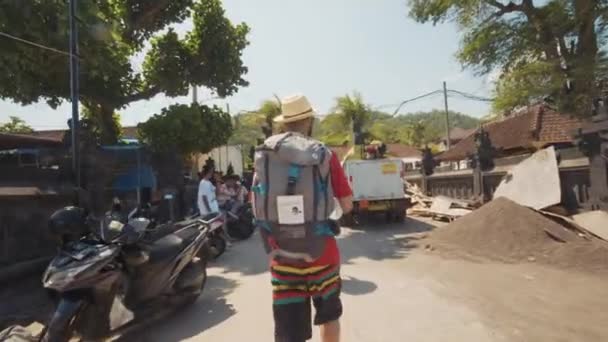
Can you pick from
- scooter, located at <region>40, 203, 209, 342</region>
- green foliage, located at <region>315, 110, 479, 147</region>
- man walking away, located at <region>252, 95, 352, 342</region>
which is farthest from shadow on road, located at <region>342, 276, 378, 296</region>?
green foliage, located at <region>315, 110, 479, 147</region>

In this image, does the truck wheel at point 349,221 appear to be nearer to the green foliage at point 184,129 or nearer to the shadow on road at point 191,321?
the green foliage at point 184,129

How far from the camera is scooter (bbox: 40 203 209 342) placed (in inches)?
119

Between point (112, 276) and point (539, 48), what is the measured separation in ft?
47.1

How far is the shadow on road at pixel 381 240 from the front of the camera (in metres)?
7.86

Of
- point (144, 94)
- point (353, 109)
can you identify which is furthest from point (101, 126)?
point (353, 109)

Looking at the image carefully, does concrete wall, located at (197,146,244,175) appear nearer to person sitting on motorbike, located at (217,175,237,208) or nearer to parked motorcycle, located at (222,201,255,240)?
person sitting on motorbike, located at (217,175,237,208)

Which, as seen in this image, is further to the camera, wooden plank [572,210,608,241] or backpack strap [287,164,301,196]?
wooden plank [572,210,608,241]

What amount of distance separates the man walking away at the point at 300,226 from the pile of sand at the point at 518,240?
502 centimetres

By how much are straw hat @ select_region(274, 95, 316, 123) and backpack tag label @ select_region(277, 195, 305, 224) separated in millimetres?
548

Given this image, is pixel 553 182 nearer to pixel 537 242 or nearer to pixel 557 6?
pixel 537 242

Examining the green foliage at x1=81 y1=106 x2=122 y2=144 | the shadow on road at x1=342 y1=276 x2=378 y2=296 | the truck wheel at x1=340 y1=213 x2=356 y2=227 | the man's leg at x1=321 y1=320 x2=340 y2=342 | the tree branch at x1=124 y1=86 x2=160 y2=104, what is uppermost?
the tree branch at x1=124 y1=86 x2=160 y2=104

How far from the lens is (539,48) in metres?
13.5

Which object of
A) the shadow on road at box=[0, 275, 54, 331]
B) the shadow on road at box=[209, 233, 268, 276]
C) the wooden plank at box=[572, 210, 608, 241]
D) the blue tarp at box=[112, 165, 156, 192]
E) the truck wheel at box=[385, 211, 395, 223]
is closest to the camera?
the shadow on road at box=[0, 275, 54, 331]

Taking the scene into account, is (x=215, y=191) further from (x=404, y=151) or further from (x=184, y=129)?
(x=404, y=151)
